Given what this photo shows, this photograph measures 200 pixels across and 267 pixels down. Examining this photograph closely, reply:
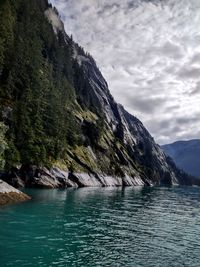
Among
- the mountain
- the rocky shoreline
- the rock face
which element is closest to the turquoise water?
the rock face

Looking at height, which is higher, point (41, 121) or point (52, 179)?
point (41, 121)

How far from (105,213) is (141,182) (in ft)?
429

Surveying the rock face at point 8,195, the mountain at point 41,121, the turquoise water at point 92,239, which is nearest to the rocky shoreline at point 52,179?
the mountain at point 41,121

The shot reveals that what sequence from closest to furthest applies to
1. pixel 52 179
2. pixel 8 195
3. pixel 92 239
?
pixel 92 239, pixel 8 195, pixel 52 179

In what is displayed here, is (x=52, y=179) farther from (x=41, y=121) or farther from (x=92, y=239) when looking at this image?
(x=92, y=239)

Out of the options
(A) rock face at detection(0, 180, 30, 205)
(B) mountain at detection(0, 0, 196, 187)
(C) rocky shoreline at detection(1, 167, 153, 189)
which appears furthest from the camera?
(B) mountain at detection(0, 0, 196, 187)

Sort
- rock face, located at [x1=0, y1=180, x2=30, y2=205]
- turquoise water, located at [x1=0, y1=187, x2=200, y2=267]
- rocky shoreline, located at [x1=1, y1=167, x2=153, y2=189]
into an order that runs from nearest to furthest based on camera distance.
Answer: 1. turquoise water, located at [x1=0, y1=187, x2=200, y2=267]
2. rock face, located at [x1=0, y1=180, x2=30, y2=205]
3. rocky shoreline, located at [x1=1, y1=167, x2=153, y2=189]

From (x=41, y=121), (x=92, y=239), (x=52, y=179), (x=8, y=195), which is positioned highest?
(x=41, y=121)

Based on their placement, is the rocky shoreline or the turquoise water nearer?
the turquoise water

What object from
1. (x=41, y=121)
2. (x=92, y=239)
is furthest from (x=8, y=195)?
(x=41, y=121)

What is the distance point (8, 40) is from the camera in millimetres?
107875

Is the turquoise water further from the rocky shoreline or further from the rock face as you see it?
the rocky shoreline

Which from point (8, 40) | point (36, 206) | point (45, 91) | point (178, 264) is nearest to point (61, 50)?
point (45, 91)

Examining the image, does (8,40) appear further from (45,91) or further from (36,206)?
(36,206)
